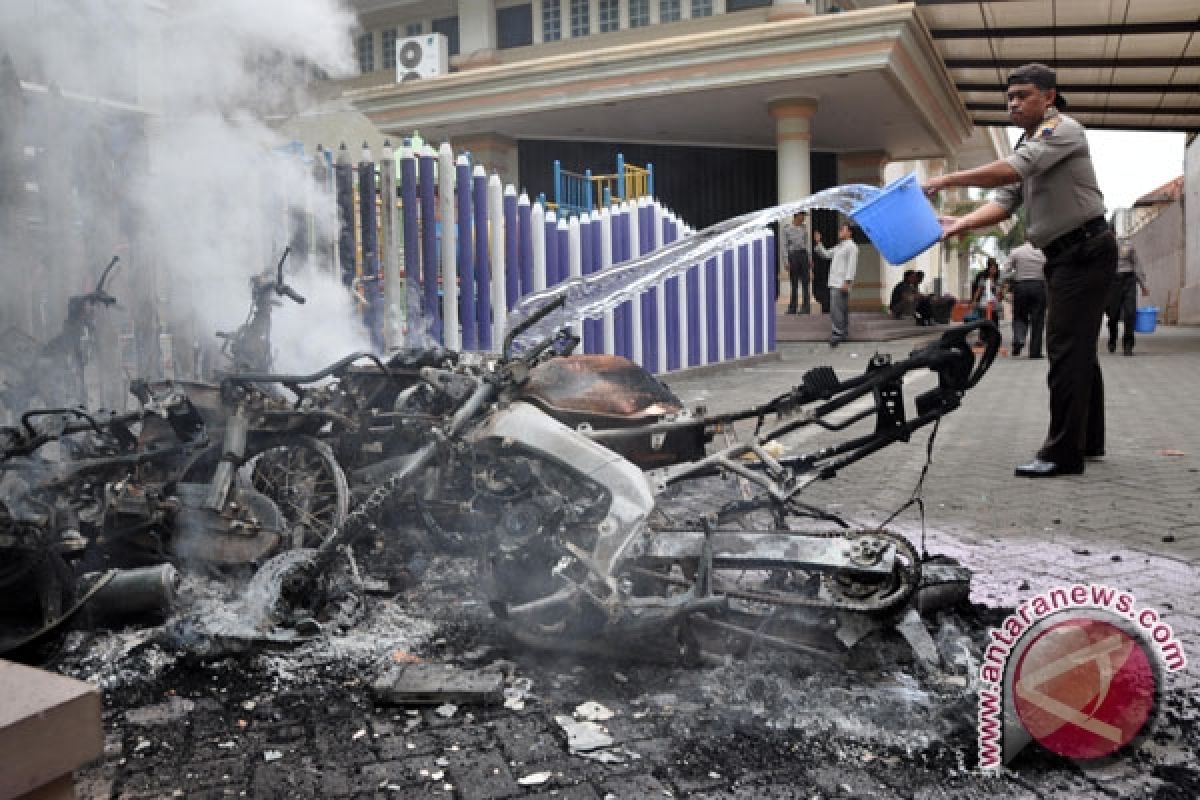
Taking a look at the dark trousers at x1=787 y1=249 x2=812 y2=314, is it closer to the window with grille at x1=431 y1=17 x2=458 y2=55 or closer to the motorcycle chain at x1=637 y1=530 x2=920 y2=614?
the window with grille at x1=431 y1=17 x2=458 y2=55

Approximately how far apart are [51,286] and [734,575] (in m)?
4.82

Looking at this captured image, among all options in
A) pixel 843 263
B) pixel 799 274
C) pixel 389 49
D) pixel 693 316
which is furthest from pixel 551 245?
pixel 389 49

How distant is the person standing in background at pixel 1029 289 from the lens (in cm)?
1349

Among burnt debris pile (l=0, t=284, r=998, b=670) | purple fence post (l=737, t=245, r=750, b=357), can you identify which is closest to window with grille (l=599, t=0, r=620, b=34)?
purple fence post (l=737, t=245, r=750, b=357)

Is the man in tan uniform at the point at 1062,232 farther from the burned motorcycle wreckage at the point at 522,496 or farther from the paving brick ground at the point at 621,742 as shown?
the burned motorcycle wreckage at the point at 522,496

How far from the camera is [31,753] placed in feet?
4.00

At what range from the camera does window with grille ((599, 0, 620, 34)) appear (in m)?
22.9

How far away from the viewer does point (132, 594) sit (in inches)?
128

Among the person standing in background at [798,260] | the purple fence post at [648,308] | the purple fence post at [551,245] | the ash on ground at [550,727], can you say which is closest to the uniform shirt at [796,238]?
the person standing in background at [798,260]

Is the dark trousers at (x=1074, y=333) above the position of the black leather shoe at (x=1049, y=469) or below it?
above

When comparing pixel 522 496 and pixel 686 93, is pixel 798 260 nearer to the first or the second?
pixel 686 93

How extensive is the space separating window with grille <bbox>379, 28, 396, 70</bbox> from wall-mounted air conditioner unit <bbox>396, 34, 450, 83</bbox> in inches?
93.0

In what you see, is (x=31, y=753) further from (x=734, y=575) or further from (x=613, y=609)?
(x=734, y=575)

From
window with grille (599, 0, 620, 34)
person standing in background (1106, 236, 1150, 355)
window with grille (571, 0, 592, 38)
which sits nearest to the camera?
person standing in background (1106, 236, 1150, 355)
